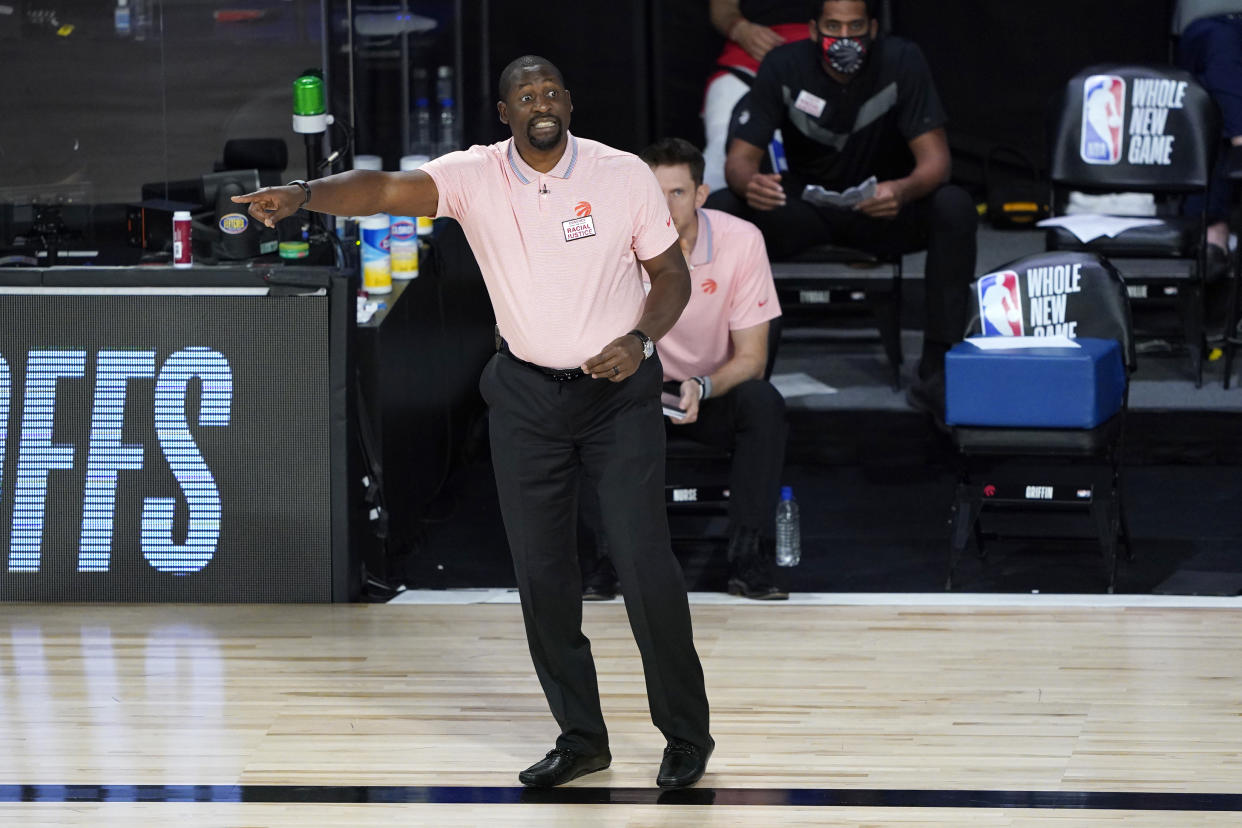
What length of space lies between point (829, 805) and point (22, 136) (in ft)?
12.7

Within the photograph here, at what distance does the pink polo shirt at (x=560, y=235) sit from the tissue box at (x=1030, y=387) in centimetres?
171

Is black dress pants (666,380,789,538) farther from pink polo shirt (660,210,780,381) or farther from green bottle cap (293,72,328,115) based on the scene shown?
green bottle cap (293,72,328,115)

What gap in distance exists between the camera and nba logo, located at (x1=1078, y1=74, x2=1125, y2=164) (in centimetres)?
694

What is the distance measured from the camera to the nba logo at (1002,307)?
5551 mm

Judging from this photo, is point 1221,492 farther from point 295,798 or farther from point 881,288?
point 295,798

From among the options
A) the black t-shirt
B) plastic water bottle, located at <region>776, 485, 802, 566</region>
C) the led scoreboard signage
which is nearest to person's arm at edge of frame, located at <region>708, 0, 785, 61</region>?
the black t-shirt

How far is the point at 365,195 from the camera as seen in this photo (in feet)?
11.9

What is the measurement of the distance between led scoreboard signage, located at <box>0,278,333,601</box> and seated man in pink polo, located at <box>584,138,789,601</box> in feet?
2.92

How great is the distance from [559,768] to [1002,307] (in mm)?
2369

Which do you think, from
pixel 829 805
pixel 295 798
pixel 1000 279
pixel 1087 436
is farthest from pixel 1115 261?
pixel 295 798

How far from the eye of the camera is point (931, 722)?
13.8ft

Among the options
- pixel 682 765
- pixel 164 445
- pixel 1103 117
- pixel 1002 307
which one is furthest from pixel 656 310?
pixel 1103 117

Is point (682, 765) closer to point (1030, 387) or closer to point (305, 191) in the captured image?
point (305, 191)

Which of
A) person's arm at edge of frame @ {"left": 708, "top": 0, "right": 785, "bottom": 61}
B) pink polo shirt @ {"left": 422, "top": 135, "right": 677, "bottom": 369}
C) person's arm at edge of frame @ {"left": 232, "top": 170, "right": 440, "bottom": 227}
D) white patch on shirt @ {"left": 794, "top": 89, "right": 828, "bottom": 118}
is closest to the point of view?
person's arm at edge of frame @ {"left": 232, "top": 170, "right": 440, "bottom": 227}
